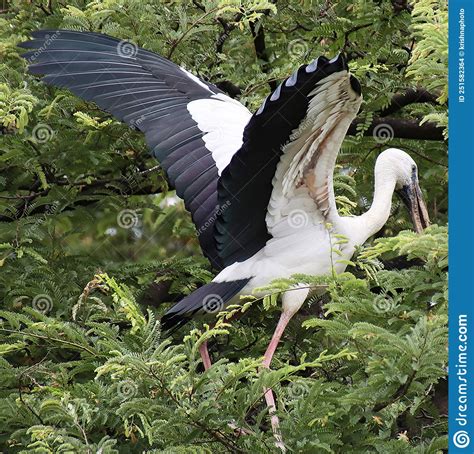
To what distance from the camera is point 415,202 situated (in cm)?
609

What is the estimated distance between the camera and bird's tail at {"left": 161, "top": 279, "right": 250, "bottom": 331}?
530 centimetres

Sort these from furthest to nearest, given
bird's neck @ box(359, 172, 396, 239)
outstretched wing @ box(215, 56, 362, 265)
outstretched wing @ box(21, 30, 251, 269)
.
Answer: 1. outstretched wing @ box(21, 30, 251, 269)
2. bird's neck @ box(359, 172, 396, 239)
3. outstretched wing @ box(215, 56, 362, 265)

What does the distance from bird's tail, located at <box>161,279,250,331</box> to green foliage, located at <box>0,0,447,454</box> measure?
21 centimetres

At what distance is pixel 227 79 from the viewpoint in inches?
256

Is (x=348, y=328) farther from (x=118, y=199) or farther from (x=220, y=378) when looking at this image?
(x=118, y=199)

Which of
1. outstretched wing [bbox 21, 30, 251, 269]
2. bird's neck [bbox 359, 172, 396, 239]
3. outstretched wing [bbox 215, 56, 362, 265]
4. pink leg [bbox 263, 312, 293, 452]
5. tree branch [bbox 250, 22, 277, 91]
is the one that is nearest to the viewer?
pink leg [bbox 263, 312, 293, 452]

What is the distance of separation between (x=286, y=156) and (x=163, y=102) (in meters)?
1.32

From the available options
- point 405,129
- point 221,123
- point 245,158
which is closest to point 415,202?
point 405,129

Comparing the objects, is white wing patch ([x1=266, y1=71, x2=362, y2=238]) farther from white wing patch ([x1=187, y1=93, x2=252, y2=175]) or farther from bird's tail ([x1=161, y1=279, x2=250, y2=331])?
white wing patch ([x1=187, y1=93, x2=252, y2=175])

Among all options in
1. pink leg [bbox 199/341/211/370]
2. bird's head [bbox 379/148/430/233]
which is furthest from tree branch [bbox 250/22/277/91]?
Result: pink leg [bbox 199/341/211/370]

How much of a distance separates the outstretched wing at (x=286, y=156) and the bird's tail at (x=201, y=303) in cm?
20

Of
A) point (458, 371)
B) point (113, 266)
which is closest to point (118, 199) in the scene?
point (113, 266)

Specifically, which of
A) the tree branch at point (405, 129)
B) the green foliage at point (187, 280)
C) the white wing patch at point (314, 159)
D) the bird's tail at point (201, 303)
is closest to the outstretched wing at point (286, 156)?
the white wing patch at point (314, 159)

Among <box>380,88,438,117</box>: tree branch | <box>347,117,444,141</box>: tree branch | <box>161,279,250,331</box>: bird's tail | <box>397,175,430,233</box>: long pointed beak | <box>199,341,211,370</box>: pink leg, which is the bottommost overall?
<box>199,341,211,370</box>: pink leg
